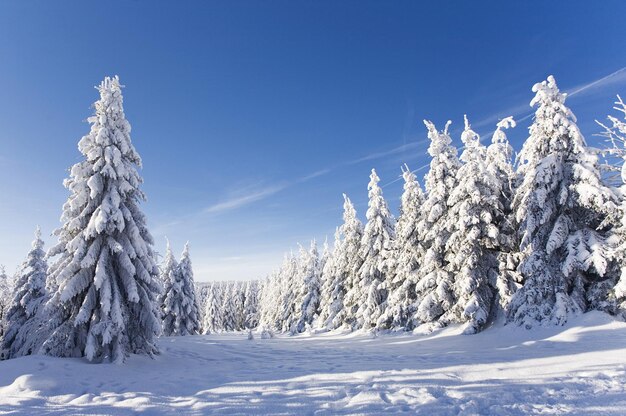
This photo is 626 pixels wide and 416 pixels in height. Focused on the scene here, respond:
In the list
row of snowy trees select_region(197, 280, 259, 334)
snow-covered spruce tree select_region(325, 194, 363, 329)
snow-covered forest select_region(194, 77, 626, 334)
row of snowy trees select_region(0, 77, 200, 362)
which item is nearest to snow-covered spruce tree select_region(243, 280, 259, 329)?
row of snowy trees select_region(197, 280, 259, 334)

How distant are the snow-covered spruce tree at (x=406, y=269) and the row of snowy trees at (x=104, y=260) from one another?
15.9 meters

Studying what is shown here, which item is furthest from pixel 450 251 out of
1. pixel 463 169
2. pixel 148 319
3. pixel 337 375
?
pixel 148 319

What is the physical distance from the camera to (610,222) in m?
15.1

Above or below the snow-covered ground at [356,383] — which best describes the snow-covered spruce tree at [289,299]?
above

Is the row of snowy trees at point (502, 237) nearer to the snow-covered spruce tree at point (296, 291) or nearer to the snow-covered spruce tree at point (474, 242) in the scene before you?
the snow-covered spruce tree at point (474, 242)

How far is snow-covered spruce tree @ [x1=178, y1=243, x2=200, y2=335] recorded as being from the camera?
37906 mm

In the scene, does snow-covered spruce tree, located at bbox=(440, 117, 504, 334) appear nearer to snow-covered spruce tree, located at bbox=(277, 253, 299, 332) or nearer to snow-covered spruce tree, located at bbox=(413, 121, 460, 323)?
snow-covered spruce tree, located at bbox=(413, 121, 460, 323)

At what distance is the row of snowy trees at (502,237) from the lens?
50.8 ft

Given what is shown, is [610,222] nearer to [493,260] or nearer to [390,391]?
[493,260]

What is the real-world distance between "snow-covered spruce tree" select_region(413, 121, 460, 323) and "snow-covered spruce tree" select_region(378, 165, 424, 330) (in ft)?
3.22

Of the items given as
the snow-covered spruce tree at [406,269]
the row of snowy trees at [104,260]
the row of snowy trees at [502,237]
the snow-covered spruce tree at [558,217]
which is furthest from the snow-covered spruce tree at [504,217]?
the row of snowy trees at [104,260]

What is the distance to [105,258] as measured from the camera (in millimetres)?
13625

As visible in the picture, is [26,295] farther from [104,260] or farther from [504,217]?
[504,217]

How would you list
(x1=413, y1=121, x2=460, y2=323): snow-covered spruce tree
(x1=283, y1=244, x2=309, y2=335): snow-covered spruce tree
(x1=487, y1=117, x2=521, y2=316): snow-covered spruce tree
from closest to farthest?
(x1=487, y1=117, x2=521, y2=316): snow-covered spruce tree, (x1=413, y1=121, x2=460, y2=323): snow-covered spruce tree, (x1=283, y1=244, x2=309, y2=335): snow-covered spruce tree
